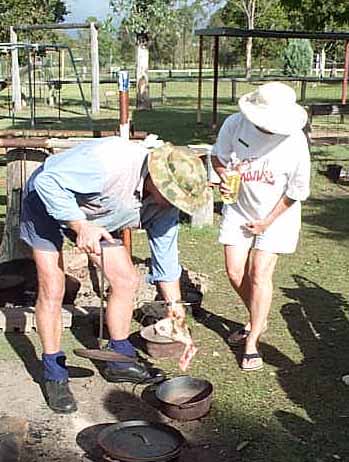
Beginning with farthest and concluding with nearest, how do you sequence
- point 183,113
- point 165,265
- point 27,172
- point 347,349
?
point 183,113, point 27,172, point 347,349, point 165,265

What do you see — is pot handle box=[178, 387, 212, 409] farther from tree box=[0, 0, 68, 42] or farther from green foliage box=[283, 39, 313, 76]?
green foliage box=[283, 39, 313, 76]

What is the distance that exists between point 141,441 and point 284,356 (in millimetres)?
1420

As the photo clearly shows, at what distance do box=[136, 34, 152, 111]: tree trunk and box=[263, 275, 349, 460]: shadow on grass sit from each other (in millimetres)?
17454

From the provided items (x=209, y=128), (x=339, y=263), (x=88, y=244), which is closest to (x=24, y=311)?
(x=88, y=244)

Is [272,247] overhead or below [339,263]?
overhead

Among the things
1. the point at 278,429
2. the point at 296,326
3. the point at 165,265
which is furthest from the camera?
the point at 296,326

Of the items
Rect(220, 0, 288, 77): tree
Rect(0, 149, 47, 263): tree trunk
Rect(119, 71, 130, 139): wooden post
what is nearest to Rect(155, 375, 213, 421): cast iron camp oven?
Rect(119, 71, 130, 139): wooden post

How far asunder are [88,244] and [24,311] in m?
1.70

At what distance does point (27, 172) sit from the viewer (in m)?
5.71

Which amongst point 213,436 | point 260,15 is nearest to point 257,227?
point 213,436

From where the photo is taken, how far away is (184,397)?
371 cm

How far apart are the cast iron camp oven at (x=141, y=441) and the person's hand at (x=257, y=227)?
114 centimetres

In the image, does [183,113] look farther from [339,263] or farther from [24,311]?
[24,311]

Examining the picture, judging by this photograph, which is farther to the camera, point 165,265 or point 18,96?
point 18,96
